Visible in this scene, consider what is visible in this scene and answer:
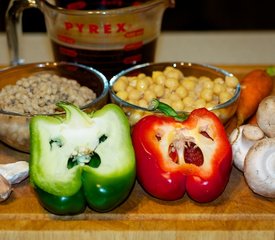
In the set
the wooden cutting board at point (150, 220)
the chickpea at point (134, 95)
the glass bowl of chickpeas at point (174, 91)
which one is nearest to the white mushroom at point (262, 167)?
the wooden cutting board at point (150, 220)

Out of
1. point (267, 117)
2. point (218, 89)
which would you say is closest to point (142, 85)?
point (218, 89)

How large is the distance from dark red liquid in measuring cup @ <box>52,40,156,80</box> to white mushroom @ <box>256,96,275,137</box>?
1.06 ft

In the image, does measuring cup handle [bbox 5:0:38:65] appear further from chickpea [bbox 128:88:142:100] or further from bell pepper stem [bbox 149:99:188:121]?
bell pepper stem [bbox 149:99:188:121]

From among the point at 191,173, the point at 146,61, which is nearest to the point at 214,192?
the point at 191,173

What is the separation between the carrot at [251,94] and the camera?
1.17 metres

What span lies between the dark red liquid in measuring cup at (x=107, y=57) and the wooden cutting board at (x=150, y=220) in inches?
13.4

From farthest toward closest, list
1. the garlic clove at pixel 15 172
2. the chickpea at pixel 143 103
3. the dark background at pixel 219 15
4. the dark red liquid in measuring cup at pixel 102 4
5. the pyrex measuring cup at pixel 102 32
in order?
the dark background at pixel 219 15
the dark red liquid in measuring cup at pixel 102 4
the pyrex measuring cup at pixel 102 32
the chickpea at pixel 143 103
the garlic clove at pixel 15 172

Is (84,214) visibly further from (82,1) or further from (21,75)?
(82,1)

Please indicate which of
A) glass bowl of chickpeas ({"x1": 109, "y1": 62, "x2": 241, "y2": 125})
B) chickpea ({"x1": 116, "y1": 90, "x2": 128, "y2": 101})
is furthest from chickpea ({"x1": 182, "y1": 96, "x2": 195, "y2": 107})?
chickpea ({"x1": 116, "y1": 90, "x2": 128, "y2": 101})

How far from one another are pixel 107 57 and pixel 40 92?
7.8 inches

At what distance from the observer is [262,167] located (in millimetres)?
952

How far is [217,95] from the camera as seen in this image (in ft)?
3.71

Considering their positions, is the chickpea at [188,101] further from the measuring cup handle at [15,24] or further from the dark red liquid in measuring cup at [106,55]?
the measuring cup handle at [15,24]

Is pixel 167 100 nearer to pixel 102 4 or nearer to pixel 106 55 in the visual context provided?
pixel 106 55
